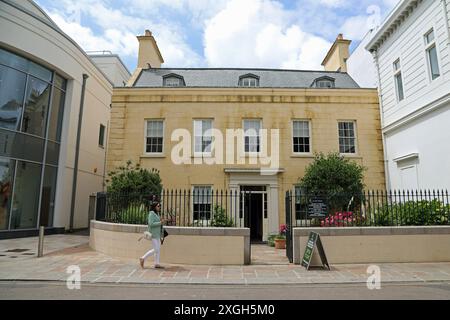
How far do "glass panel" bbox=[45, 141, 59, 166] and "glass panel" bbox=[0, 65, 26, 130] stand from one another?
2.22 m

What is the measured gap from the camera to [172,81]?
62.3 ft

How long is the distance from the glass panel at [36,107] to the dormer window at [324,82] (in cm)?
1537

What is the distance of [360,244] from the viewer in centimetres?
973

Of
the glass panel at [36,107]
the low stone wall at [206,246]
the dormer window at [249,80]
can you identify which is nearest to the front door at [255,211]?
the dormer window at [249,80]

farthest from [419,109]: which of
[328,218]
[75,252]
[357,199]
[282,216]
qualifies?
[75,252]

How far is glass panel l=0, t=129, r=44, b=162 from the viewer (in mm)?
14867

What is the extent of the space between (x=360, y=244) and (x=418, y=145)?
6616 mm

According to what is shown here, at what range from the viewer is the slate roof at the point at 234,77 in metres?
19.2

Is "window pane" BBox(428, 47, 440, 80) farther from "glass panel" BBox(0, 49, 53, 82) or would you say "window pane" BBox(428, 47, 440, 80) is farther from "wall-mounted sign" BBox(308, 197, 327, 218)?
"glass panel" BBox(0, 49, 53, 82)

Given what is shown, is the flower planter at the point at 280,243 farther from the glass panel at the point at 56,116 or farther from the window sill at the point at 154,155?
the glass panel at the point at 56,116

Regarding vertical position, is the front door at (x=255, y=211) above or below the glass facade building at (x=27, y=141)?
below

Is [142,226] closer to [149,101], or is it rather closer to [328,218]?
[328,218]

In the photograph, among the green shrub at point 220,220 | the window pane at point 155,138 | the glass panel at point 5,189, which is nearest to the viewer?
the green shrub at point 220,220

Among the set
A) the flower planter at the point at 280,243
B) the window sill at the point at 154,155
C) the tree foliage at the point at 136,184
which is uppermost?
the window sill at the point at 154,155
